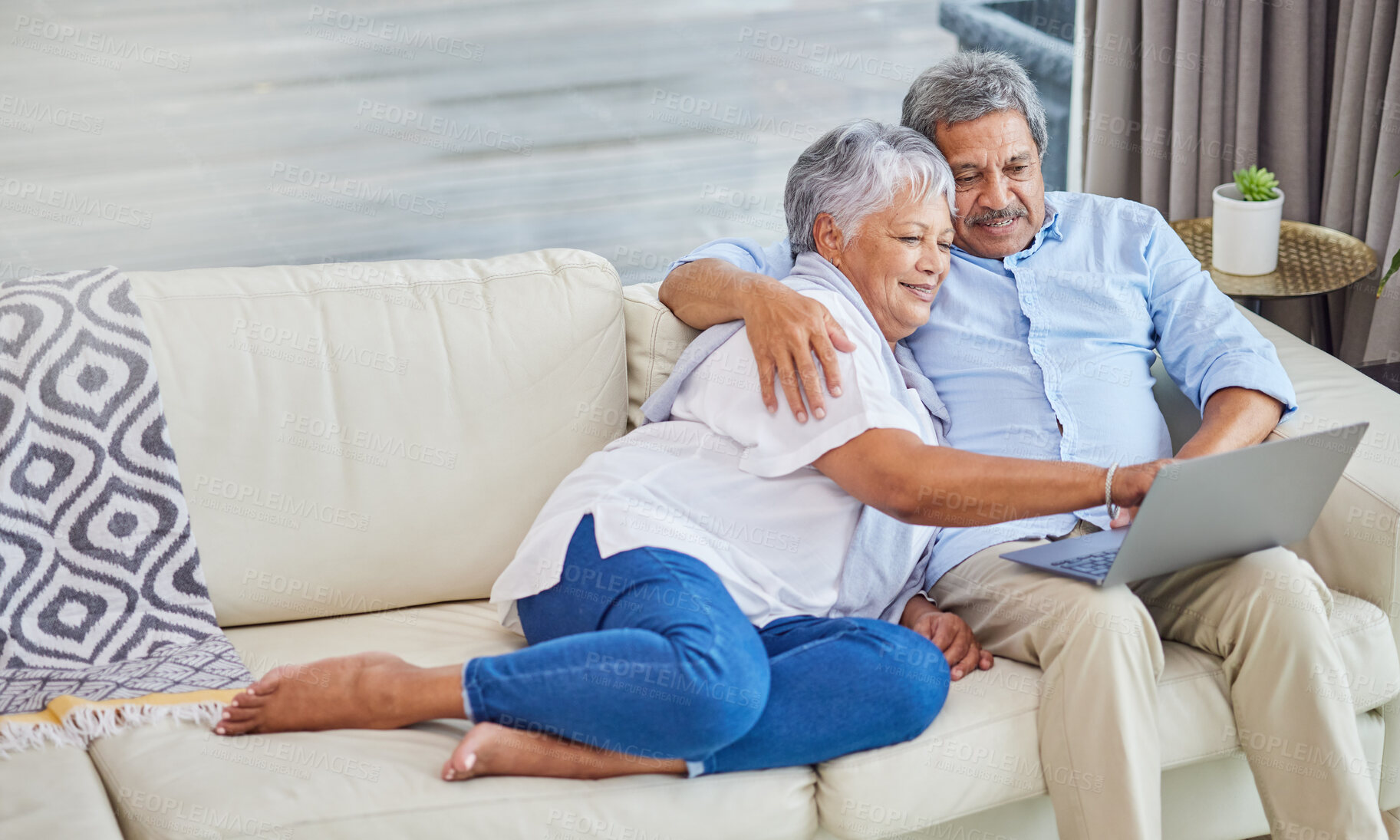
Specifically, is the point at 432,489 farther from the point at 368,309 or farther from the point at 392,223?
the point at 392,223

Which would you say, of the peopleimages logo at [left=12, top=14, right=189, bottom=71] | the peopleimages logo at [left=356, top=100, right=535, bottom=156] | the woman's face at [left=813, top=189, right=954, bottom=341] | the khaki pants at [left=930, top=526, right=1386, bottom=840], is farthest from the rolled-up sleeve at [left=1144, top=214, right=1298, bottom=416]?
the peopleimages logo at [left=12, top=14, right=189, bottom=71]

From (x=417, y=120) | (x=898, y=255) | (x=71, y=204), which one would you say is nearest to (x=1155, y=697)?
(x=898, y=255)

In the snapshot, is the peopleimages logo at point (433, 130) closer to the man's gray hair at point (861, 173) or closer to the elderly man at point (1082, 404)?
the elderly man at point (1082, 404)

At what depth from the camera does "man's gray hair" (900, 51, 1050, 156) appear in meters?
1.84

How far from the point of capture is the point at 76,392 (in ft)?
5.41

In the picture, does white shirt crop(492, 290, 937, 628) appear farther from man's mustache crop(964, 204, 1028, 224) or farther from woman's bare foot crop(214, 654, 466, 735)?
man's mustache crop(964, 204, 1028, 224)

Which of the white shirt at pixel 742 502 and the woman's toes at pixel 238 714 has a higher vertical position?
the white shirt at pixel 742 502

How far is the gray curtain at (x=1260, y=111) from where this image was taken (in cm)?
246

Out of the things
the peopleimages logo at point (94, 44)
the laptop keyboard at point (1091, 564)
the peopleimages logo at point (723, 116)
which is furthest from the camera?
the peopleimages logo at point (723, 116)

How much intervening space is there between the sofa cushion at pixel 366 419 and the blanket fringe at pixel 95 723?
0.91 ft

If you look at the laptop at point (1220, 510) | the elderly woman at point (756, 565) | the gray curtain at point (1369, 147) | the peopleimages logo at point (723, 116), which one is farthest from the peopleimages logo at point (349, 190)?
the gray curtain at point (1369, 147)

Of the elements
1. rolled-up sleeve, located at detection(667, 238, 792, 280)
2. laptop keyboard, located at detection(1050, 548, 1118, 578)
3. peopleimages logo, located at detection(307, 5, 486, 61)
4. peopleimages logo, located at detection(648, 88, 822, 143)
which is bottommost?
laptop keyboard, located at detection(1050, 548, 1118, 578)

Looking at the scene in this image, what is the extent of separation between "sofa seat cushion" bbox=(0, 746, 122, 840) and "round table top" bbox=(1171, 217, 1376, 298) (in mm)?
2158

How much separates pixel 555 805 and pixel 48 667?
0.78 meters
